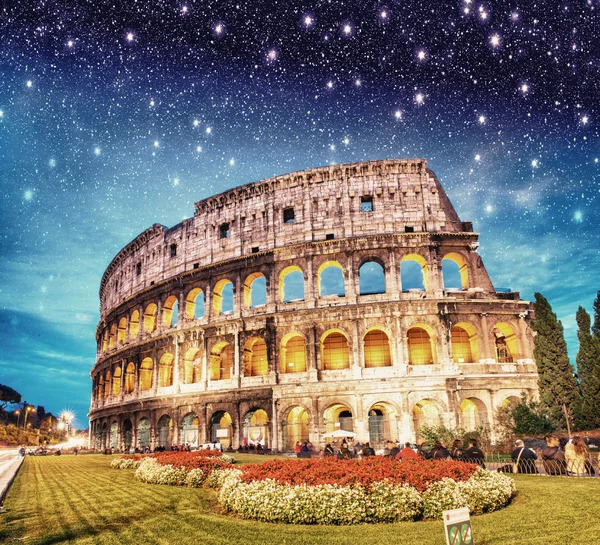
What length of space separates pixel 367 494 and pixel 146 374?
110 feet

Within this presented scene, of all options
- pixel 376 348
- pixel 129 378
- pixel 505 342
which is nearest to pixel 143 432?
pixel 129 378

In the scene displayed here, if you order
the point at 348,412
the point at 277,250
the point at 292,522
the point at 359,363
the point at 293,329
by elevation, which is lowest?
the point at 292,522

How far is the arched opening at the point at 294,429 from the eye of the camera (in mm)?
29531

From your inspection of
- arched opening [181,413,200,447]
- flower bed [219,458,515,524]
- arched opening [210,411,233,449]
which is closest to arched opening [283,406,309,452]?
arched opening [210,411,233,449]

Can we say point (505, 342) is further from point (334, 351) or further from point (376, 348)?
point (334, 351)

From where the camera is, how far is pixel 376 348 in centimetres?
3066

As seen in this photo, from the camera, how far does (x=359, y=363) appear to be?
95.3 ft

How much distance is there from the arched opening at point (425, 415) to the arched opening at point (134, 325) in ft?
83.3

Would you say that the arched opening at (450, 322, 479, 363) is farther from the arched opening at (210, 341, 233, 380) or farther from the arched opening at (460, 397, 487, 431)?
the arched opening at (210, 341, 233, 380)

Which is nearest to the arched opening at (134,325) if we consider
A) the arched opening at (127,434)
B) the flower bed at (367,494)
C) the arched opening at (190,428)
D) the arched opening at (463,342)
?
the arched opening at (127,434)

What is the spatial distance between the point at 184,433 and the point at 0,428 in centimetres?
5000

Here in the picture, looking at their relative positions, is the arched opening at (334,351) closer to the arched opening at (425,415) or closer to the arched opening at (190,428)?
the arched opening at (425,415)

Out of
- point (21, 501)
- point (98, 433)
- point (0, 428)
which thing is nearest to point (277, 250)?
point (21, 501)

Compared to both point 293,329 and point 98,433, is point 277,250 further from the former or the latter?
point 98,433
